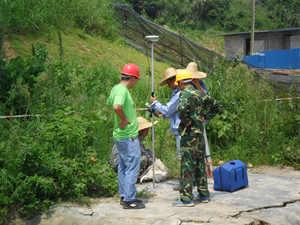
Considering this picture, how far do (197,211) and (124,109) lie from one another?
1.40 meters

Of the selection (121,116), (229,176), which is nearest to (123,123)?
(121,116)

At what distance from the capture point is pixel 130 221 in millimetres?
5684

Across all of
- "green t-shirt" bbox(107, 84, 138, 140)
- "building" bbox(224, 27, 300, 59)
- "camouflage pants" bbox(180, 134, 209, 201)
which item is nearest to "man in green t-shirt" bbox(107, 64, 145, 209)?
"green t-shirt" bbox(107, 84, 138, 140)

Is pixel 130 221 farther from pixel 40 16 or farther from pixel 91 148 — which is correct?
pixel 40 16

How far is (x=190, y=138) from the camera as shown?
611cm

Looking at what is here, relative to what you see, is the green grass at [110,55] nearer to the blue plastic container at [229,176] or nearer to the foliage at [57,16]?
the foliage at [57,16]

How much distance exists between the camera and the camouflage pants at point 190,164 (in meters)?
Result: 6.09

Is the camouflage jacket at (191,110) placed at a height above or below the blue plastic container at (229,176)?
above

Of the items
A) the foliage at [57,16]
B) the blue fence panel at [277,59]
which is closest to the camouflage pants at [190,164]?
the foliage at [57,16]

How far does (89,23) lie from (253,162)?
985 centimetres

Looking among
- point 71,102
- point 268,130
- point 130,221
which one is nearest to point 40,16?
point 71,102

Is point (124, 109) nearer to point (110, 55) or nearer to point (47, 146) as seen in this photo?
point (47, 146)

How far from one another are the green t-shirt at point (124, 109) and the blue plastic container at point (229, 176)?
4.60 ft

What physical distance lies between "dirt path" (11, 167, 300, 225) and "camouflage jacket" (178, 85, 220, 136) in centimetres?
90
